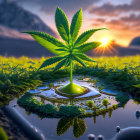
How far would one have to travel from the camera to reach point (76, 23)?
3.57 m

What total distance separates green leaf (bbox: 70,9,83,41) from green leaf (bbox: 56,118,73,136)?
1625 millimetres

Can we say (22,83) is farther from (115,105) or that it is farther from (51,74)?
(115,105)

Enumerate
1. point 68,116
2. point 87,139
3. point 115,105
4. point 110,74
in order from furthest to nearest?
1. point 110,74
2. point 115,105
3. point 68,116
4. point 87,139

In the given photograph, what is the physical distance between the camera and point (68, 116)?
2854 mm

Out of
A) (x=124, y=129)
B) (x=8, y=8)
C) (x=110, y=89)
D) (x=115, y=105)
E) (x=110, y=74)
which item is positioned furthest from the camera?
(x=8, y=8)

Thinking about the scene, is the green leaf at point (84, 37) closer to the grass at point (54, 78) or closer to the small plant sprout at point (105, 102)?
the small plant sprout at point (105, 102)

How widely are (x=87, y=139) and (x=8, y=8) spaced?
128 ft

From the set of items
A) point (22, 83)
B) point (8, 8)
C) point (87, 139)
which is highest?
point (8, 8)

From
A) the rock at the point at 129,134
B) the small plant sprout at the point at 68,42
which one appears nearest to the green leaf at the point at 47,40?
the small plant sprout at the point at 68,42

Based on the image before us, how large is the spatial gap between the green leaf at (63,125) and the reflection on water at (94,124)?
0.5 inches

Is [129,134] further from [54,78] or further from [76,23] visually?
[54,78]

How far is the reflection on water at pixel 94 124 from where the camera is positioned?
7.84 feet

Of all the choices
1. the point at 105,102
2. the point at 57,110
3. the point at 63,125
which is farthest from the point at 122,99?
the point at 63,125

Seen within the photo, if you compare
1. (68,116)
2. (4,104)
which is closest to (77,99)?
(68,116)
